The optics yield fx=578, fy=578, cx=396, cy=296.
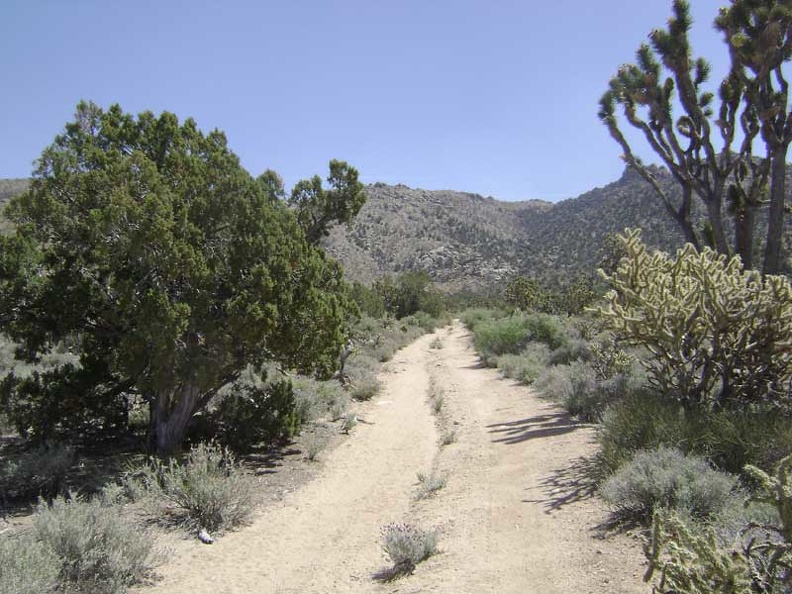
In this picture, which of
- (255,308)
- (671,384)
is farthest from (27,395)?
(671,384)

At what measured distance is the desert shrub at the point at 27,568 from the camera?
4147 mm

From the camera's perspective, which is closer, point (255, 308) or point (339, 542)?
point (339, 542)

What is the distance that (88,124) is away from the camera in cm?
941

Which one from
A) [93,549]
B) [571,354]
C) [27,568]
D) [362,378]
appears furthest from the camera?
[571,354]

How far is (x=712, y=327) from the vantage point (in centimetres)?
805

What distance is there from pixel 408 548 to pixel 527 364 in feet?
45.4

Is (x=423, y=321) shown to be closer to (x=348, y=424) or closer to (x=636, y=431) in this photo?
(x=348, y=424)

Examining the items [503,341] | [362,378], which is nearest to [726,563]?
[362,378]

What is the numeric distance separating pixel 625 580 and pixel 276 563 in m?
3.52

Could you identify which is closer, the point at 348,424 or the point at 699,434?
the point at 699,434

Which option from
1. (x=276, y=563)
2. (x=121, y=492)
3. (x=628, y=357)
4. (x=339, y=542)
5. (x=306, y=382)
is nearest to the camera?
(x=276, y=563)

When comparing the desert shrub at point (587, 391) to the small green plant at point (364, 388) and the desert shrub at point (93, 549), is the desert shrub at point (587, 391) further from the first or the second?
the desert shrub at point (93, 549)

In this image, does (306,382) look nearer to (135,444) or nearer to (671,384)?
(135,444)

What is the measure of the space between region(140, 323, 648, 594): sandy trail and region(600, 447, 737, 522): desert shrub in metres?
0.40
